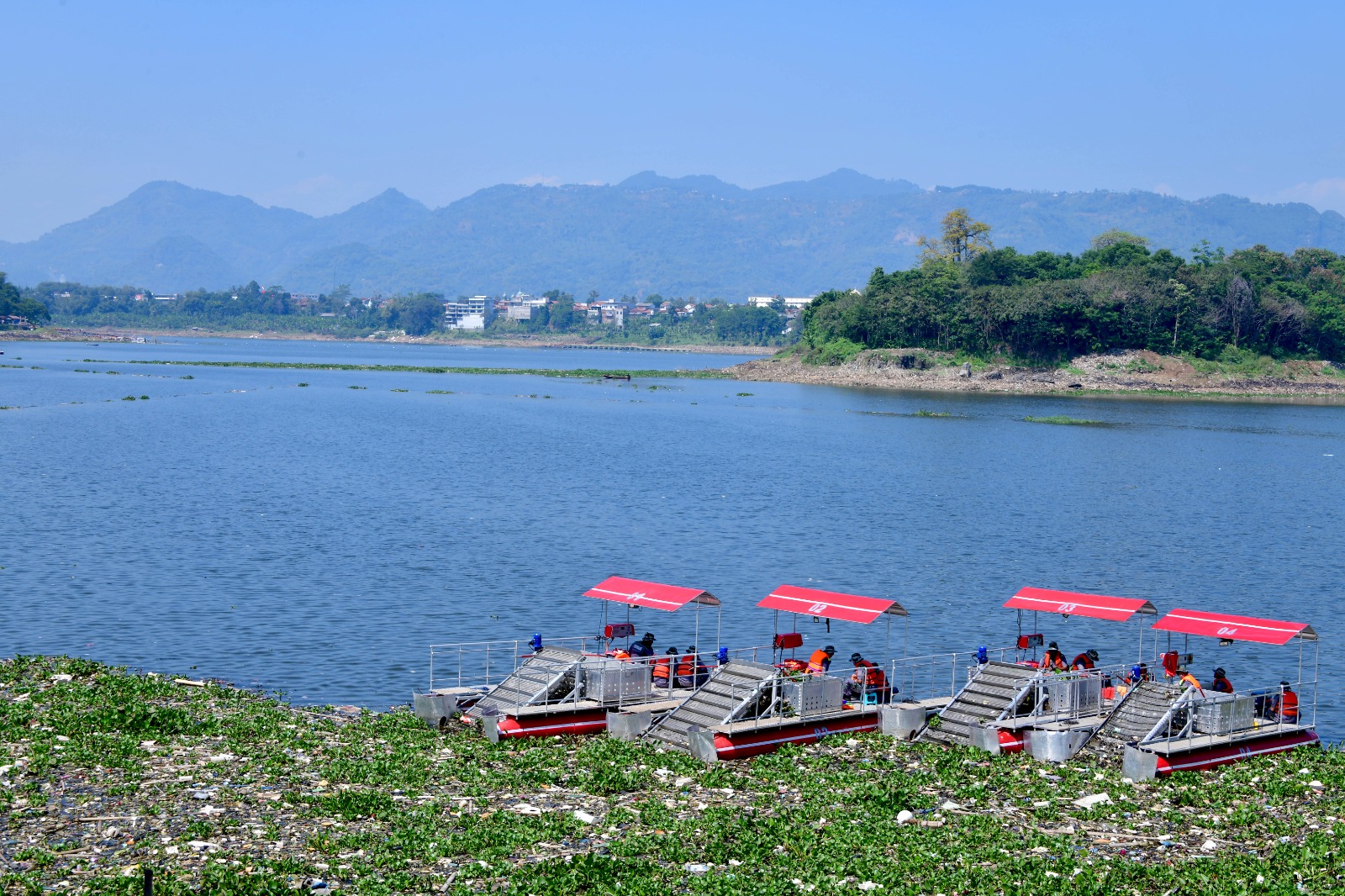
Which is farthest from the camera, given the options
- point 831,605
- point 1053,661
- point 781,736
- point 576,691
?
point 1053,661

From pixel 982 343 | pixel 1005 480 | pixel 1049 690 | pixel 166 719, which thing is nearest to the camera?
pixel 166 719

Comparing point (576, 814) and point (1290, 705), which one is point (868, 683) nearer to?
point (1290, 705)

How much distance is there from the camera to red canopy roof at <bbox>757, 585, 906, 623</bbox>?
28891mm

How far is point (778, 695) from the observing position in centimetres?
2745

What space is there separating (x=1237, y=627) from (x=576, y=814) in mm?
16296

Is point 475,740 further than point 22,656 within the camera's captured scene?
No

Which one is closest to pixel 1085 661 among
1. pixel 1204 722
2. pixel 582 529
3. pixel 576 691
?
pixel 1204 722

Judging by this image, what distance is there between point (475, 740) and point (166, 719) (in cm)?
626

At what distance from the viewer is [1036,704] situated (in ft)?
92.9

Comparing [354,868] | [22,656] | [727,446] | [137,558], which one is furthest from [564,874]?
[727,446]

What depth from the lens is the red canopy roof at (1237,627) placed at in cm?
2788

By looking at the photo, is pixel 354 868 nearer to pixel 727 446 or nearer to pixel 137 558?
pixel 137 558

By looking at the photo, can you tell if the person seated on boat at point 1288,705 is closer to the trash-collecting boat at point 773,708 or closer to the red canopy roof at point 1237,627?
the red canopy roof at point 1237,627

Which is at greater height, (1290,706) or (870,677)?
(870,677)
